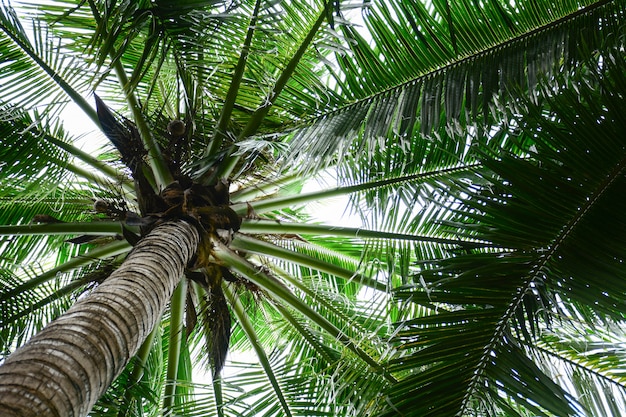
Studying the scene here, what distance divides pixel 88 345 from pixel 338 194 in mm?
2217

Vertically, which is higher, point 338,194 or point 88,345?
point 338,194

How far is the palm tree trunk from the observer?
1.42 meters

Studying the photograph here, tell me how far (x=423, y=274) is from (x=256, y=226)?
1702 mm

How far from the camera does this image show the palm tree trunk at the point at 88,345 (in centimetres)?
142

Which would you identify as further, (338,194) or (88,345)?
(338,194)

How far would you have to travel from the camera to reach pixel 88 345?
170cm

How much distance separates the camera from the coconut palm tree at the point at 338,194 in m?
2.08

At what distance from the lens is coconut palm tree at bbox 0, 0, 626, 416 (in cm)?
208

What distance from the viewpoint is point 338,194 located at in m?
3.72

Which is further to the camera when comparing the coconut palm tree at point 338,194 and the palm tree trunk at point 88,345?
the coconut palm tree at point 338,194

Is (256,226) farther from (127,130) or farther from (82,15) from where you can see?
(82,15)

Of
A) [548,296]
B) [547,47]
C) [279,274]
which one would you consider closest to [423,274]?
[548,296]

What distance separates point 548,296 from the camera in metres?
2.09

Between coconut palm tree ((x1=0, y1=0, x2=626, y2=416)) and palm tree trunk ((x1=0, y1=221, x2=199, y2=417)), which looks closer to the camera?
palm tree trunk ((x1=0, y1=221, x2=199, y2=417))
